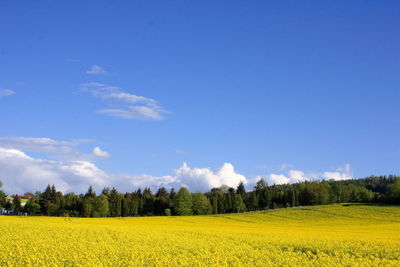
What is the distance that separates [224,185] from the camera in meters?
195

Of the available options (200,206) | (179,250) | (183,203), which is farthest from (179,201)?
(179,250)

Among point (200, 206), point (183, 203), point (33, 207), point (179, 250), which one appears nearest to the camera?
point (179, 250)

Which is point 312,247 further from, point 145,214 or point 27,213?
point 27,213

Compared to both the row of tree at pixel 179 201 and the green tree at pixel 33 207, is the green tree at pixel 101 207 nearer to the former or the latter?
the row of tree at pixel 179 201

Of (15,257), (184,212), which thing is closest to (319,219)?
(184,212)

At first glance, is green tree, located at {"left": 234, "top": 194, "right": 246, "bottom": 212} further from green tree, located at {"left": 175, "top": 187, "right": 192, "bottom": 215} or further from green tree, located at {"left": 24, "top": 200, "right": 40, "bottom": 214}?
green tree, located at {"left": 24, "top": 200, "right": 40, "bottom": 214}

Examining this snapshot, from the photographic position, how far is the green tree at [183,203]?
122m

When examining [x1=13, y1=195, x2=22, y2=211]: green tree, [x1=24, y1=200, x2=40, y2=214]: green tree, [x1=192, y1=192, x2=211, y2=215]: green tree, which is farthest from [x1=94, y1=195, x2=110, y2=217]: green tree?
[x1=13, y1=195, x2=22, y2=211]: green tree

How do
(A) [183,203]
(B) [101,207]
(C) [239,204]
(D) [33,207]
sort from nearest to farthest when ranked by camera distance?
(B) [101,207] < (A) [183,203] < (C) [239,204] < (D) [33,207]

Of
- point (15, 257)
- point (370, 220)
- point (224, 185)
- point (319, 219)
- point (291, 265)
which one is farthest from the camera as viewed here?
point (224, 185)

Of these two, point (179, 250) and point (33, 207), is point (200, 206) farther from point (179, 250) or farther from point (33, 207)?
point (179, 250)

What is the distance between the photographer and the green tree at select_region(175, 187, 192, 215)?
122062mm

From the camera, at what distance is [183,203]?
123000 millimetres

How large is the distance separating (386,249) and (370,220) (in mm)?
56960
